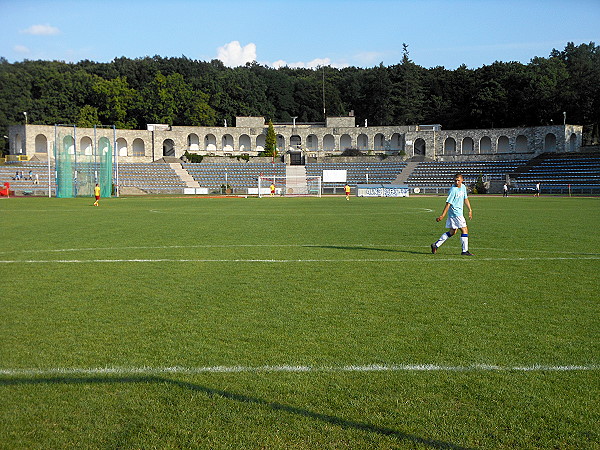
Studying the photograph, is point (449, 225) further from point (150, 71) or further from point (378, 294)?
point (150, 71)

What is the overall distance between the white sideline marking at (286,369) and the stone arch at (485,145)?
281 feet

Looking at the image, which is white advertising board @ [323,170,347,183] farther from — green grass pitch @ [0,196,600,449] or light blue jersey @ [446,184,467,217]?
green grass pitch @ [0,196,600,449]

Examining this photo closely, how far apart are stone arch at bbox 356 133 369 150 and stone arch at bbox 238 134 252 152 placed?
18109 millimetres

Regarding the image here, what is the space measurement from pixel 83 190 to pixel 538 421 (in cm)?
4874

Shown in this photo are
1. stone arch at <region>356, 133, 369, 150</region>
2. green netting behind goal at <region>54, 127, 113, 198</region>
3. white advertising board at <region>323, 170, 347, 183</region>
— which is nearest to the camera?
green netting behind goal at <region>54, 127, 113, 198</region>

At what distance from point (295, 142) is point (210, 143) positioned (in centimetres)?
1433

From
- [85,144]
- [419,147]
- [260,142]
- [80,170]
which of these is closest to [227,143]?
[260,142]

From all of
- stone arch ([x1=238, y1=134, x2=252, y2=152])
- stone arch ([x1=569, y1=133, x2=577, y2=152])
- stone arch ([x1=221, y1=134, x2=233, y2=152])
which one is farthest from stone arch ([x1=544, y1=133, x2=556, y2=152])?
stone arch ([x1=221, y1=134, x2=233, y2=152])

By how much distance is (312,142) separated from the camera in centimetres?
9312

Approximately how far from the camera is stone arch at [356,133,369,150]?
91.2 metres

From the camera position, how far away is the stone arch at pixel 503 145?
83.0 meters

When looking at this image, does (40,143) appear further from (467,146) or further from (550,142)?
(550,142)

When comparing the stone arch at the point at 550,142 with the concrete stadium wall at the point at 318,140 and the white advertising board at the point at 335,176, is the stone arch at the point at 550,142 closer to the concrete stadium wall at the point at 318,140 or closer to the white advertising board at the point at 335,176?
the concrete stadium wall at the point at 318,140

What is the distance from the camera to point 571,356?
16.8 feet
